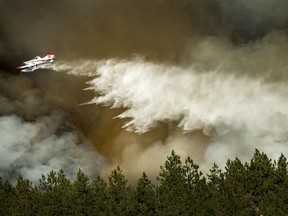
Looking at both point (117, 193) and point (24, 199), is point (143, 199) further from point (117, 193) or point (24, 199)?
point (24, 199)

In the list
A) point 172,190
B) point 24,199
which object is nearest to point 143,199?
point 172,190

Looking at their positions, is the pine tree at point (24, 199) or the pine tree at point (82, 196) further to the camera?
the pine tree at point (24, 199)

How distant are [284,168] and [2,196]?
227 ft

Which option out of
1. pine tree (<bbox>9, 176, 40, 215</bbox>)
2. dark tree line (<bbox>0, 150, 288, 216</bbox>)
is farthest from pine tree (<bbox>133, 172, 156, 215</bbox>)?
pine tree (<bbox>9, 176, 40, 215</bbox>)

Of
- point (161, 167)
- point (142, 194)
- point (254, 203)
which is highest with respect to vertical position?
point (161, 167)

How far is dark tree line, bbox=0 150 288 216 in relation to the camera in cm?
8256

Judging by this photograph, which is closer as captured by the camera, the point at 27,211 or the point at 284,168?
the point at 284,168

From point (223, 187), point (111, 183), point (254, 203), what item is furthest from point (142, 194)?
point (254, 203)

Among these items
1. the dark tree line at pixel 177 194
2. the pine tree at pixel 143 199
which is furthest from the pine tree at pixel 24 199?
the pine tree at pixel 143 199

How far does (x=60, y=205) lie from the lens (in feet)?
321

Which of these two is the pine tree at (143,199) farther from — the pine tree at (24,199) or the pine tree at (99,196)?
the pine tree at (24,199)

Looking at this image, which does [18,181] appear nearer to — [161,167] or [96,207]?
[96,207]

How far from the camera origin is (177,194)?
89.2 meters

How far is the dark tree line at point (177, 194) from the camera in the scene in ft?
271
